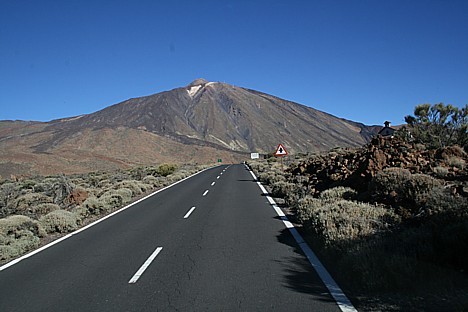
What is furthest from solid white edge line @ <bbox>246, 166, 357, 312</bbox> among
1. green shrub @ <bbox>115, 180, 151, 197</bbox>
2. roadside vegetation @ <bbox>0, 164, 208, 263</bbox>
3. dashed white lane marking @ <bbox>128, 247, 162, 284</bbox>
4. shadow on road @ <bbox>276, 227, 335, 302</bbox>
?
green shrub @ <bbox>115, 180, 151, 197</bbox>

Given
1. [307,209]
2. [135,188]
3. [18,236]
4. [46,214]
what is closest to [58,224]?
[18,236]

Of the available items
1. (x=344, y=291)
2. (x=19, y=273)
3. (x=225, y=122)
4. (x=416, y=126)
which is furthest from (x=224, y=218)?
(x=225, y=122)

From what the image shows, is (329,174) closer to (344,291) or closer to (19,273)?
(344,291)

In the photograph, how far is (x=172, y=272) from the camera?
6344mm

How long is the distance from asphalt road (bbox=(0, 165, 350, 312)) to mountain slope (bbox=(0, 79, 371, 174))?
170 ft

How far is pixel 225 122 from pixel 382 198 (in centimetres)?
15501

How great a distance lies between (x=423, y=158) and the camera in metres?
13.2

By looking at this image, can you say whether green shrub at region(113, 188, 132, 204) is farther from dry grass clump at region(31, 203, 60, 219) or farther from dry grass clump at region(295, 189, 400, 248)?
dry grass clump at region(295, 189, 400, 248)

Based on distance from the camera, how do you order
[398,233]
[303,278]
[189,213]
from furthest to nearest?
[189,213]
[398,233]
[303,278]

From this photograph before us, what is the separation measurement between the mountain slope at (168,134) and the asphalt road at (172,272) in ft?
170

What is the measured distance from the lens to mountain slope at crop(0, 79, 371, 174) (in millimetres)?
87062

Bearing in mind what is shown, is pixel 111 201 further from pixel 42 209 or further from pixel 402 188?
pixel 402 188

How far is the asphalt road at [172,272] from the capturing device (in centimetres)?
504

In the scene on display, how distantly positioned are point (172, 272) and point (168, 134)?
401 ft
